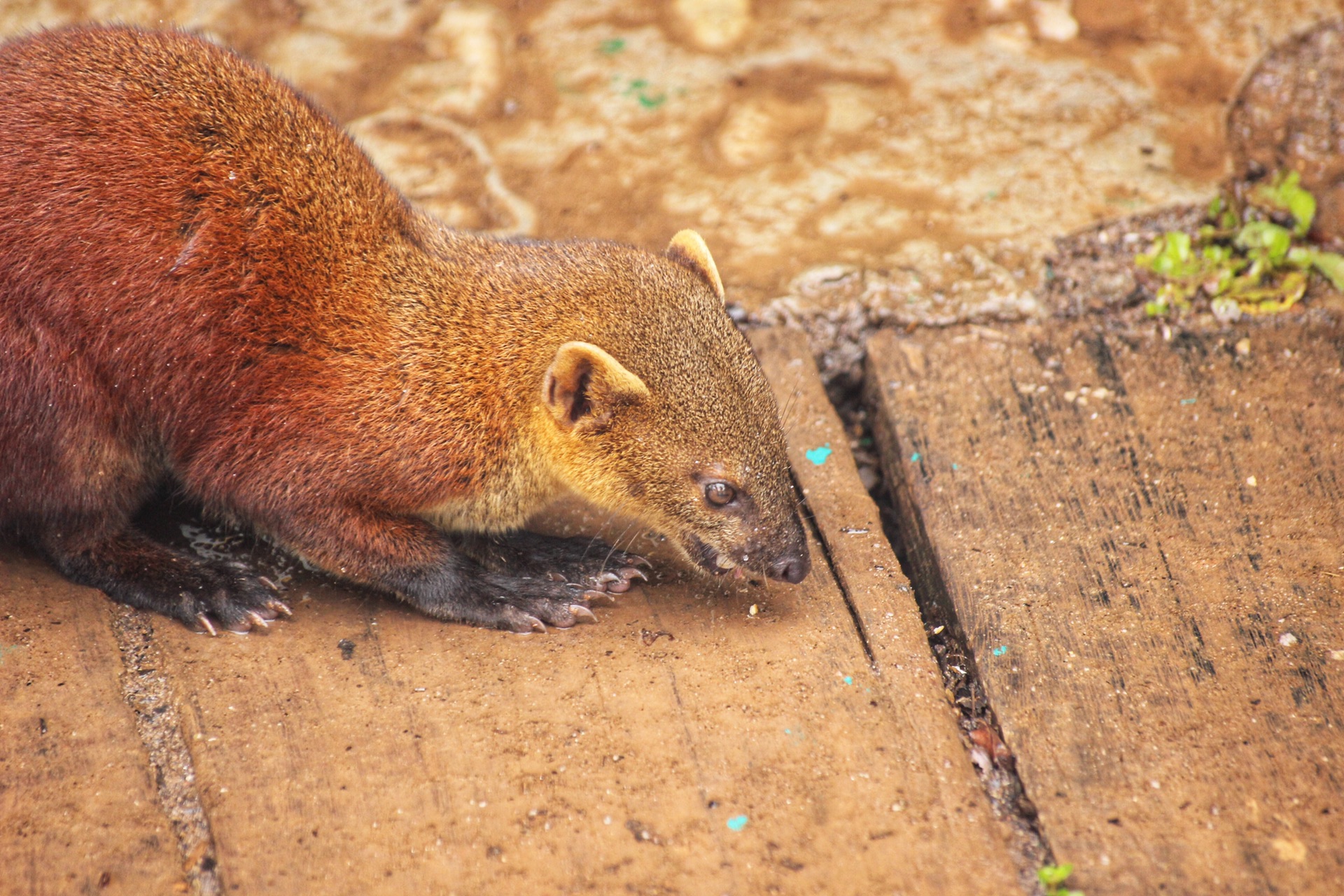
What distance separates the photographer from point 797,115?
262 inches

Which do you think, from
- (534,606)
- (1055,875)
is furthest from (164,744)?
(1055,875)

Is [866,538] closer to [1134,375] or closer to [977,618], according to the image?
[977,618]

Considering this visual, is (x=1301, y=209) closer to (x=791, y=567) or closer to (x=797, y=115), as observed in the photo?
(x=797, y=115)

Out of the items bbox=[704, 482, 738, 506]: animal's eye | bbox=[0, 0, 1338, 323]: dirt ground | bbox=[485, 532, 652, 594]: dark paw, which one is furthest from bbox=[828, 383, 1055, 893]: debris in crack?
bbox=[0, 0, 1338, 323]: dirt ground

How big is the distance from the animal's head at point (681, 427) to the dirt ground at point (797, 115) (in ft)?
4.87

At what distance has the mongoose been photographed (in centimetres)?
396

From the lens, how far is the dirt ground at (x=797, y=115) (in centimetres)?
591

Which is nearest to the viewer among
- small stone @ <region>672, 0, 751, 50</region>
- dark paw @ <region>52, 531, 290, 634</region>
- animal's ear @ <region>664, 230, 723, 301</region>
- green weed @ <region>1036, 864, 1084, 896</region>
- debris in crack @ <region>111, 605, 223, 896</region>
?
green weed @ <region>1036, 864, 1084, 896</region>

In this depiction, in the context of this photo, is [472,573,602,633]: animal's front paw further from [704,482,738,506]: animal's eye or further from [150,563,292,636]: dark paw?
[150,563,292,636]: dark paw

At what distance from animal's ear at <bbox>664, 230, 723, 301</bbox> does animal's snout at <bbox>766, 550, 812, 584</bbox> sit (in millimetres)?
1084

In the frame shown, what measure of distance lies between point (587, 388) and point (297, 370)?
1.01 metres

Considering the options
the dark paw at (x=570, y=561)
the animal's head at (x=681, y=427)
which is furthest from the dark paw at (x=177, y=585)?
the animal's head at (x=681, y=427)

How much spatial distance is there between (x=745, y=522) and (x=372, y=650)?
1368 mm

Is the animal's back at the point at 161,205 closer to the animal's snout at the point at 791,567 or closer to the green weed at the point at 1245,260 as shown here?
the animal's snout at the point at 791,567
